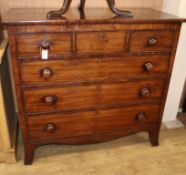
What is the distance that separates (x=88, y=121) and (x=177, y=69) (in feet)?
2.98

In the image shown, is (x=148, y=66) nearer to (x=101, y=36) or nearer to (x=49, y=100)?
(x=101, y=36)

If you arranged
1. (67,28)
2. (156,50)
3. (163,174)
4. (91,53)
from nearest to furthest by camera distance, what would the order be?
(67,28) < (91,53) < (156,50) < (163,174)

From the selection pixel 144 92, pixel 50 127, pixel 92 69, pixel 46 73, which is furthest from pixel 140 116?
pixel 46 73

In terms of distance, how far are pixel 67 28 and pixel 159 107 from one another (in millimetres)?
901

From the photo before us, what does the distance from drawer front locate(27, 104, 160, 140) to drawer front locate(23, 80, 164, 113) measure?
0.06 m

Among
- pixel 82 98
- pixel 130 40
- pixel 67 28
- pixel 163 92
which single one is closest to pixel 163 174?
pixel 163 92

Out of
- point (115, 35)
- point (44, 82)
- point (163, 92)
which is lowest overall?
point (163, 92)

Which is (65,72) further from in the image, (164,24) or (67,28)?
(164,24)

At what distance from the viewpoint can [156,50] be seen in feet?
4.92

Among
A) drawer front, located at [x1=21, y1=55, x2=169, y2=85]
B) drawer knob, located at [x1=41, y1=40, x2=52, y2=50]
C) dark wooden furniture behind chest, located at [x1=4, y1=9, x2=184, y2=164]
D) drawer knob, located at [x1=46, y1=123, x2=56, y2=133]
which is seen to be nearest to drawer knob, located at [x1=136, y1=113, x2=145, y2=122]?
dark wooden furniture behind chest, located at [x1=4, y1=9, x2=184, y2=164]

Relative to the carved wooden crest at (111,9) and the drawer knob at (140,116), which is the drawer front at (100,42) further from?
the drawer knob at (140,116)

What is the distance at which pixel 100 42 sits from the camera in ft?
4.53

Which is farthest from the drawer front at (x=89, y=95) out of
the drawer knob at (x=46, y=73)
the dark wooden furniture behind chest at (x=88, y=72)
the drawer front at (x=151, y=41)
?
the drawer front at (x=151, y=41)

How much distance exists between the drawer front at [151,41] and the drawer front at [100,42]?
0.25 feet
